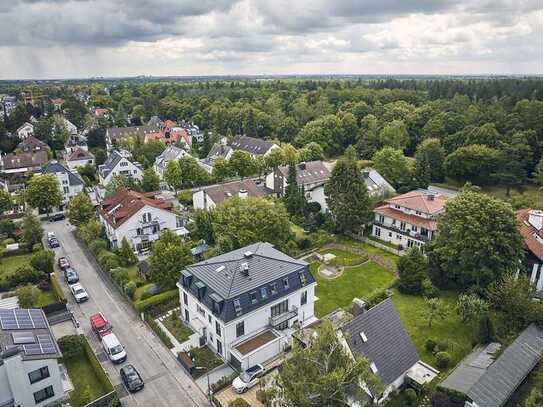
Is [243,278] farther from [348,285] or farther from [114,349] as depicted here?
[348,285]

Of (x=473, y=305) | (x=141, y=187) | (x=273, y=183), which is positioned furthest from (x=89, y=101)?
(x=473, y=305)

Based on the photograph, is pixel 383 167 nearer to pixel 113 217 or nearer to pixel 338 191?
pixel 338 191

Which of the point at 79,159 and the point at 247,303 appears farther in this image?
the point at 79,159

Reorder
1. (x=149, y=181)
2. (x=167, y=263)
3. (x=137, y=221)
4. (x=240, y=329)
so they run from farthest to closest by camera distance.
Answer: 1. (x=149, y=181)
2. (x=137, y=221)
3. (x=167, y=263)
4. (x=240, y=329)

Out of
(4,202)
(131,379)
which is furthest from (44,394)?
(4,202)

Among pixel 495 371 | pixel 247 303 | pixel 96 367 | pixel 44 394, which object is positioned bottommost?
pixel 96 367

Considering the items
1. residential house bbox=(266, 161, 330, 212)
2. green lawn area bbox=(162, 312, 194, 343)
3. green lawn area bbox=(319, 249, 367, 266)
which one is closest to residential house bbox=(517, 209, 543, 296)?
green lawn area bbox=(319, 249, 367, 266)

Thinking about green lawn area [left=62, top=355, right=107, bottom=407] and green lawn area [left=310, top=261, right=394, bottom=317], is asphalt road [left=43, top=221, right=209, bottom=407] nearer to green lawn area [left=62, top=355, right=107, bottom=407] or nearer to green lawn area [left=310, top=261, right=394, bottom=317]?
green lawn area [left=62, top=355, right=107, bottom=407]
